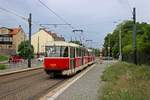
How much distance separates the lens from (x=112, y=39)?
133125 mm

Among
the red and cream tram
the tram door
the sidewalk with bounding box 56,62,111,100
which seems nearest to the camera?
the sidewalk with bounding box 56,62,111,100

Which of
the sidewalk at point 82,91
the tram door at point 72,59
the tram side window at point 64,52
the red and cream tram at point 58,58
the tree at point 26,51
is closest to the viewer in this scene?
the sidewalk at point 82,91

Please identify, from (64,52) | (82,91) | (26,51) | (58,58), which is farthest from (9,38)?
(82,91)

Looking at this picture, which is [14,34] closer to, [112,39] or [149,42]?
[112,39]

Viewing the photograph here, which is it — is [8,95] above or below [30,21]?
below

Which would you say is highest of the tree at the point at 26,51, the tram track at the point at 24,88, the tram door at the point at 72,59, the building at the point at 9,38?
the building at the point at 9,38

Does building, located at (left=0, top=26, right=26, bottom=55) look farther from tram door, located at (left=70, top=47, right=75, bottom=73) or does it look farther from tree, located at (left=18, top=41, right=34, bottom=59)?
tram door, located at (left=70, top=47, right=75, bottom=73)

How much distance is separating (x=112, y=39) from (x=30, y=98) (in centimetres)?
11837

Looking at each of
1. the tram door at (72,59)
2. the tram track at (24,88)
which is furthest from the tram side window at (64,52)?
the tram track at (24,88)

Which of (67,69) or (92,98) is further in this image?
(67,69)

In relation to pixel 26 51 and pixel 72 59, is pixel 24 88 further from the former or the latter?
pixel 26 51

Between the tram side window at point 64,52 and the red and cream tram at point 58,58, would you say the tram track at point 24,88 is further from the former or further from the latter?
the tram side window at point 64,52

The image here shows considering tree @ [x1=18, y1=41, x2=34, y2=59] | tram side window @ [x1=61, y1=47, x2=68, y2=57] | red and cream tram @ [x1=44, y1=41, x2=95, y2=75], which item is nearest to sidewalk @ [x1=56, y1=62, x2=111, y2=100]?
red and cream tram @ [x1=44, y1=41, x2=95, y2=75]

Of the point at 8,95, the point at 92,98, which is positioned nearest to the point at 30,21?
the point at 8,95
